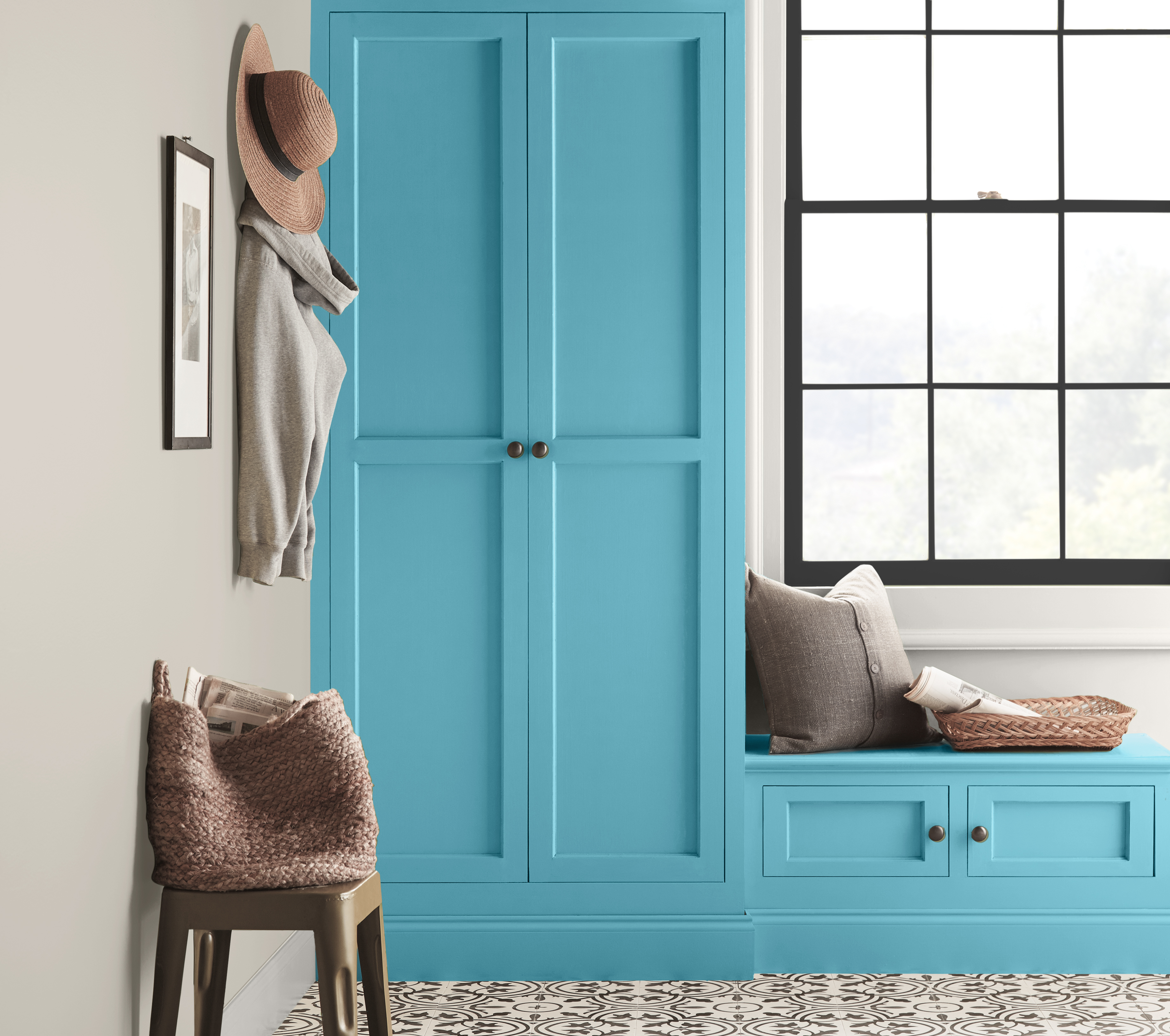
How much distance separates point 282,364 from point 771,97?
5.26 feet

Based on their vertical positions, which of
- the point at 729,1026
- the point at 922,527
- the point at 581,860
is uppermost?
the point at 922,527

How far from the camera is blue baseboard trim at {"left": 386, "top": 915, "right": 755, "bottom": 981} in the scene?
8.43 ft

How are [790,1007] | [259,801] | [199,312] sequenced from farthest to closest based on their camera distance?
[790,1007] < [199,312] < [259,801]

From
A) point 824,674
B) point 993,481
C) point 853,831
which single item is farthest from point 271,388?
point 993,481

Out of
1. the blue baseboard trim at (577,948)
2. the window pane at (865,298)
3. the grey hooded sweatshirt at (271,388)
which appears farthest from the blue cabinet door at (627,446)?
the window pane at (865,298)

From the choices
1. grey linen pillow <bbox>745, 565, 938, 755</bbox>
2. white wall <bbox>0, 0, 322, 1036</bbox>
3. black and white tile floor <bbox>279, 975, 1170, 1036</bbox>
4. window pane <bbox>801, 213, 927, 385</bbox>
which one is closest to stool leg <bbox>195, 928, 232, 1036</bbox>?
white wall <bbox>0, 0, 322, 1036</bbox>

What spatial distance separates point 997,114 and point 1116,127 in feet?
1.06

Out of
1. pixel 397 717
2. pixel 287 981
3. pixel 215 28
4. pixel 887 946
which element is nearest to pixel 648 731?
pixel 397 717

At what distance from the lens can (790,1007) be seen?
2441mm


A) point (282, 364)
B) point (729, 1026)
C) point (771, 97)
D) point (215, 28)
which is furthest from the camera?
point (771, 97)

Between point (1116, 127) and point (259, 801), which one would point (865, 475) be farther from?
point (259, 801)

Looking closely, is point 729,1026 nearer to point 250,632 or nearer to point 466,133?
point 250,632

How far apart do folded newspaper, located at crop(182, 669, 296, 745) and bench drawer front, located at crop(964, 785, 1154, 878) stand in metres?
1.61

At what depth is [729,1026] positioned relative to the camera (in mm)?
2334
